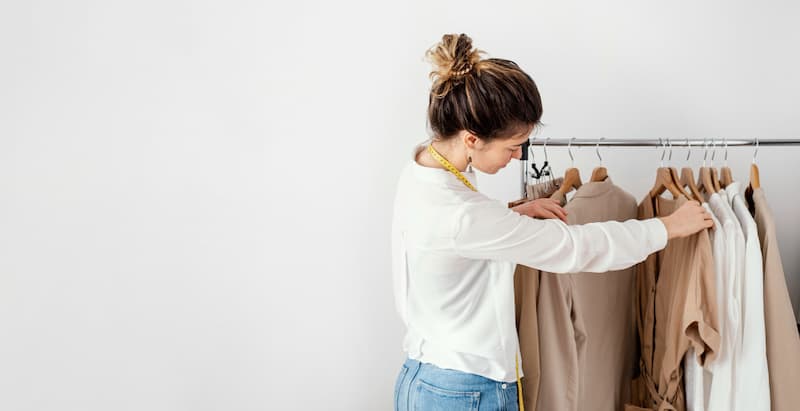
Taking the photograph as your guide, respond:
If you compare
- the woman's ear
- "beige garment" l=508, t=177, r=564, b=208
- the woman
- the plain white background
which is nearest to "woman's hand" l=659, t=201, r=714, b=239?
the woman

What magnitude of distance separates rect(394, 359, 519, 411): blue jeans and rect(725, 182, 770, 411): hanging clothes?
0.53 metres

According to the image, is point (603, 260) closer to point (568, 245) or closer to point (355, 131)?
point (568, 245)

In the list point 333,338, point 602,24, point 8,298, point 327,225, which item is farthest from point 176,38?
point 602,24

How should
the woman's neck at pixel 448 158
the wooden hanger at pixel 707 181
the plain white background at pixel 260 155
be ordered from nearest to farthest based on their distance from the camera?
the woman's neck at pixel 448 158, the wooden hanger at pixel 707 181, the plain white background at pixel 260 155

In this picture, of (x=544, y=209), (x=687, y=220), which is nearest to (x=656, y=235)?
(x=687, y=220)

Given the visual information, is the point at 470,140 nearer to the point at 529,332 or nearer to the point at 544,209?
the point at 544,209

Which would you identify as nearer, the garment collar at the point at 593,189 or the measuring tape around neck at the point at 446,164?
the measuring tape around neck at the point at 446,164

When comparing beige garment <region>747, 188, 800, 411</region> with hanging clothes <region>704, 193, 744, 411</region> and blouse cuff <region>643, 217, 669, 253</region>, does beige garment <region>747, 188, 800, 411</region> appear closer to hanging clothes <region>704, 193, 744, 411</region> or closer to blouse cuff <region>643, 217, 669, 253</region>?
hanging clothes <region>704, 193, 744, 411</region>

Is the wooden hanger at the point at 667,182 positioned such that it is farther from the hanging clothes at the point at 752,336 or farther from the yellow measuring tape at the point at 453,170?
the yellow measuring tape at the point at 453,170

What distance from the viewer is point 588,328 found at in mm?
1675

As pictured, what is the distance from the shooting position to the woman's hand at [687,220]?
1.44 m

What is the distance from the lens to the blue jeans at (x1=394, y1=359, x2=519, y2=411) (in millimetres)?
1444

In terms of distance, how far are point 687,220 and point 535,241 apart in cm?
38

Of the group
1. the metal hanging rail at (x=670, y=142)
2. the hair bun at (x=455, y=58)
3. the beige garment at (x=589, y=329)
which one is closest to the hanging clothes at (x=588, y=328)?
the beige garment at (x=589, y=329)
